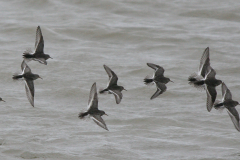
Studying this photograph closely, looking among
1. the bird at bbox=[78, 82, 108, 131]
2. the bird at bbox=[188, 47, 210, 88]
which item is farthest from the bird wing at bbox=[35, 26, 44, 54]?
the bird at bbox=[188, 47, 210, 88]

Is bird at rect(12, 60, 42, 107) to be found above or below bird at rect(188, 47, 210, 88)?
below

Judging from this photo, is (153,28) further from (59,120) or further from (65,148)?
(65,148)

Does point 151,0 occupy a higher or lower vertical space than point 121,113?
higher

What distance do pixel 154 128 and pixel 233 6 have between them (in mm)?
9906

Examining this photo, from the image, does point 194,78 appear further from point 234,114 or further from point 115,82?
point 115,82

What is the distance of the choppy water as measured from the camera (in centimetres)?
1010

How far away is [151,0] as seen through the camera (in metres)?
20.9

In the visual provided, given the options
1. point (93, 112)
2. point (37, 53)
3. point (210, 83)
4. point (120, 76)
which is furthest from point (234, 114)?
point (120, 76)

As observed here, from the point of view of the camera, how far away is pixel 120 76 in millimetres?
14031

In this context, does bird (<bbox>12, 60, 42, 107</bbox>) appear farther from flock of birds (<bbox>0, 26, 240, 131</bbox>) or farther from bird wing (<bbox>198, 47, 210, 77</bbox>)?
bird wing (<bbox>198, 47, 210, 77</bbox>)

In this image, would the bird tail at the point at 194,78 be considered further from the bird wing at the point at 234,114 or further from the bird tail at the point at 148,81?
the bird wing at the point at 234,114

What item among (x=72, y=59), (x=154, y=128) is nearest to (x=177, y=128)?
(x=154, y=128)

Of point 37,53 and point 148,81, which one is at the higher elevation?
point 37,53

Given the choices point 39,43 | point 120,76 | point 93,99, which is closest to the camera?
point 93,99
